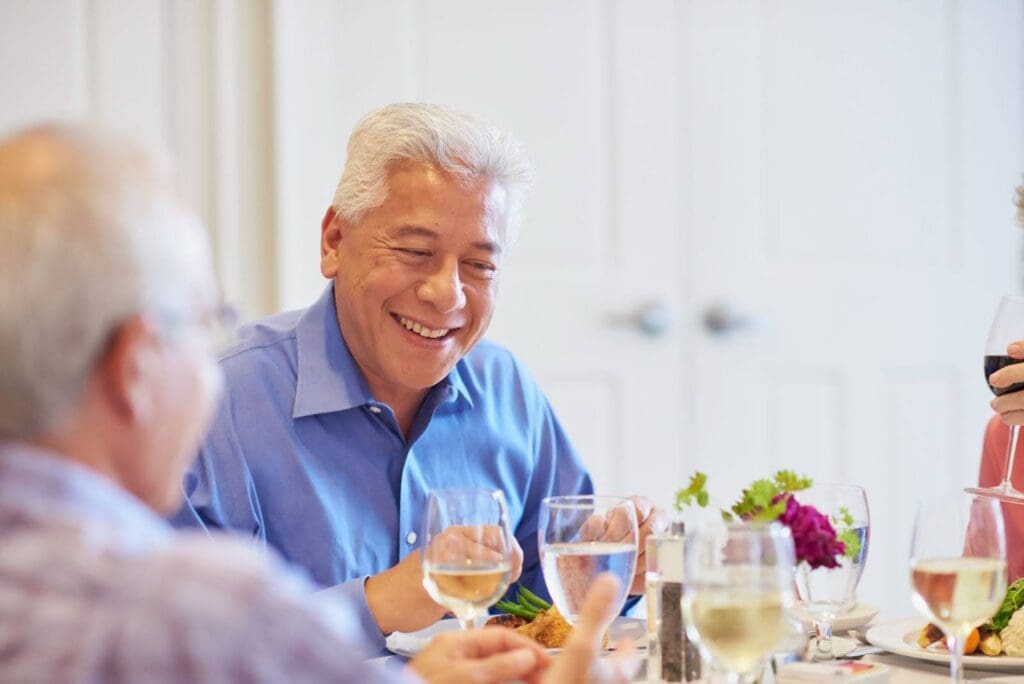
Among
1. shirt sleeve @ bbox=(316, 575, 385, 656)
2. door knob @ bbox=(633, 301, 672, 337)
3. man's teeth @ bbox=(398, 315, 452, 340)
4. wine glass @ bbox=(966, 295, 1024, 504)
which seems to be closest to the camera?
shirt sleeve @ bbox=(316, 575, 385, 656)

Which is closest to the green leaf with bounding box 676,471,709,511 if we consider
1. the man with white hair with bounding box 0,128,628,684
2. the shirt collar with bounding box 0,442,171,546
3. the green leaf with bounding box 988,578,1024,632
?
the green leaf with bounding box 988,578,1024,632

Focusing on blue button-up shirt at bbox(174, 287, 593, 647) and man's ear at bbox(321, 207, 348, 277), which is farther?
man's ear at bbox(321, 207, 348, 277)

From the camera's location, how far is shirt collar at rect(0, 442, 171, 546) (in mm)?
786

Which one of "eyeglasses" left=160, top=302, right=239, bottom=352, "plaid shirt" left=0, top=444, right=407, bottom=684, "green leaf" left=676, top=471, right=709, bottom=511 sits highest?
"eyeglasses" left=160, top=302, right=239, bottom=352

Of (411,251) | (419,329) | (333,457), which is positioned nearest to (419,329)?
(419,329)

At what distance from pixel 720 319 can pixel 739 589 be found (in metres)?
2.50

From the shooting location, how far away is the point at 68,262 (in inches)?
31.2

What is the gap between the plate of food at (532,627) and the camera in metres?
1.60

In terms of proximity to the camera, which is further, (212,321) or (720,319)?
(720,319)

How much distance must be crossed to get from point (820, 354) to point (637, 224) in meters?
0.68

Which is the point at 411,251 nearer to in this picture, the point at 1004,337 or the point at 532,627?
the point at 532,627

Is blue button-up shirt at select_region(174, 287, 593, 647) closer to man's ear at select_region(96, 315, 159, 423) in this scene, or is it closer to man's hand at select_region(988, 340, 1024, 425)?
man's hand at select_region(988, 340, 1024, 425)

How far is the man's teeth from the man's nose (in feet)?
0.15

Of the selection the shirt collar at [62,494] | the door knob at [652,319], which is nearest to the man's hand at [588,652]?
the shirt collar at [62,494]
